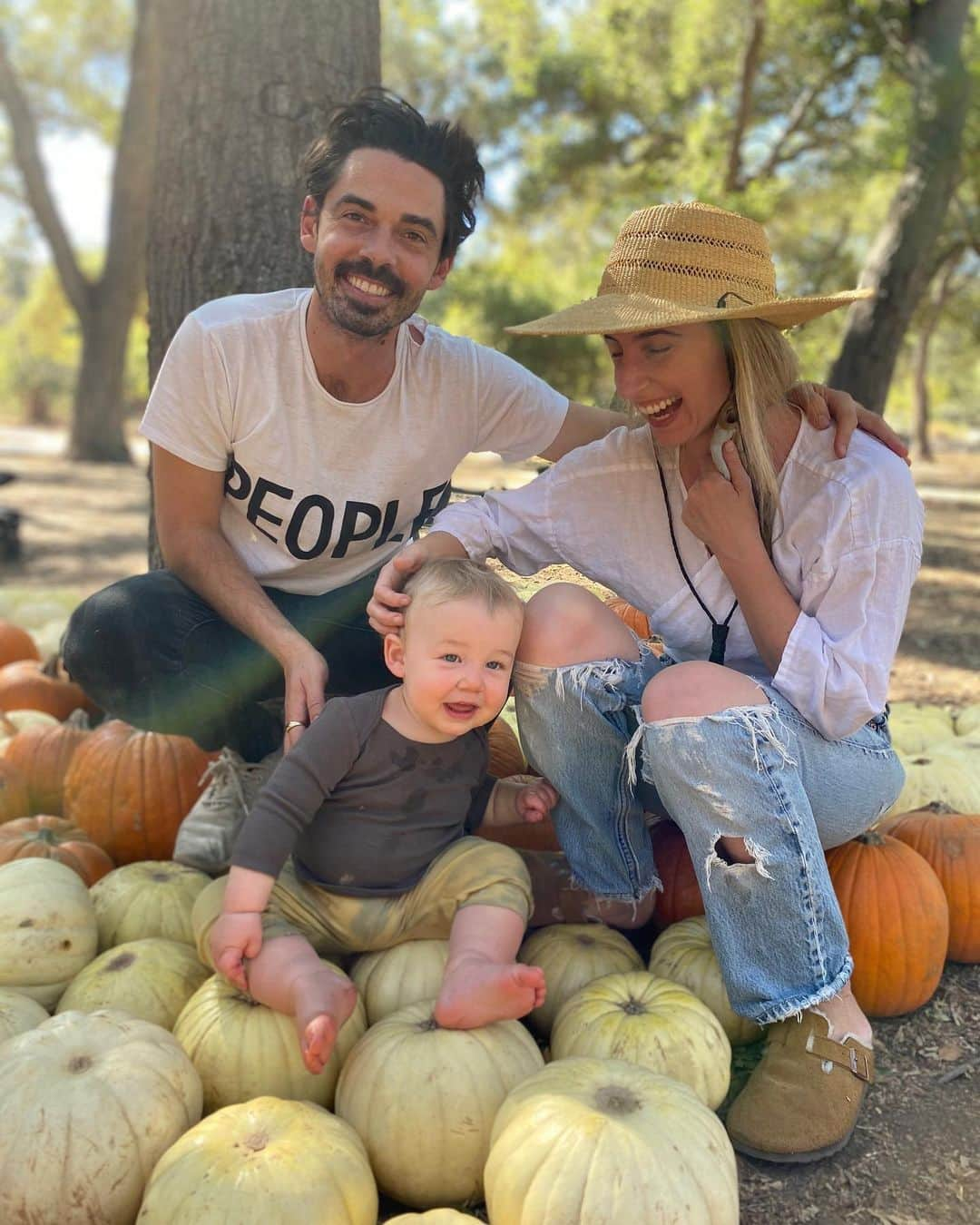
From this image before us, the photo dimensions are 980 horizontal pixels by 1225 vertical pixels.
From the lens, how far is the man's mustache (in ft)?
9.02

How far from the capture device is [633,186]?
1748 cm

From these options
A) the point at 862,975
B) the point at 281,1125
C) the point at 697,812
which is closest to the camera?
the point at 281,1125

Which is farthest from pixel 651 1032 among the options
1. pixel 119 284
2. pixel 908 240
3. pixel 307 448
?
pixel 119 284

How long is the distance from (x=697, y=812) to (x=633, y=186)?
16905 millimetres

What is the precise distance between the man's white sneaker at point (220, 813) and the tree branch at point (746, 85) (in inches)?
471

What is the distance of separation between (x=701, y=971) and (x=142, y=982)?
1.16m

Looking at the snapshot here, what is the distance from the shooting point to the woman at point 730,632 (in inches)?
84.4

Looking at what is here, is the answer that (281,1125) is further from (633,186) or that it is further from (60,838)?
(633,186)

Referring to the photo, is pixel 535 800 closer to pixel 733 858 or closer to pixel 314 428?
pixel 733 858

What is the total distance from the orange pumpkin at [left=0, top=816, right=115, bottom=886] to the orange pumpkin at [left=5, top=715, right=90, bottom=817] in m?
0.40

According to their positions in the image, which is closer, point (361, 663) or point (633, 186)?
point (361, 663)

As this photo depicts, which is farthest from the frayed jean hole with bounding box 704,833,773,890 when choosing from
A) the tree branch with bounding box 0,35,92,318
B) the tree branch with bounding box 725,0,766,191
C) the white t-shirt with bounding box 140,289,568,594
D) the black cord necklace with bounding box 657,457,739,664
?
the tree branch with bounding box 0,35,92,318

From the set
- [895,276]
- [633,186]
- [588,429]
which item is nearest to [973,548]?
[895,276]

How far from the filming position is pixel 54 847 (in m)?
2.93
